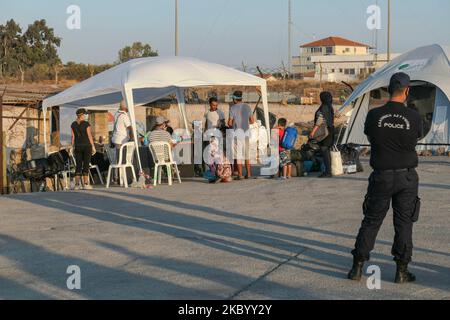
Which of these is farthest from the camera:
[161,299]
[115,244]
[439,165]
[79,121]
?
[439,165]

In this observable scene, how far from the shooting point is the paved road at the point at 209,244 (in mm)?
7320

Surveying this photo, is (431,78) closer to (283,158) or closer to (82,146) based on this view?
(283,158)

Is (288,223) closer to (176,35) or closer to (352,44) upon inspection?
Answer: (176,35)

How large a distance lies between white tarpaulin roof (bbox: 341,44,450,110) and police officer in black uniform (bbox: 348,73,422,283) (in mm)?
13005

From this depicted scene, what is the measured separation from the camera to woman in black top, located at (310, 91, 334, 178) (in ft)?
53.1

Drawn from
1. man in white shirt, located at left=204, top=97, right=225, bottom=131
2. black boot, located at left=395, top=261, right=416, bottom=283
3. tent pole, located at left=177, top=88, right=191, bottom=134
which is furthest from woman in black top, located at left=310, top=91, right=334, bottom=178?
black boot, located at left=395, top=261, right=416, bottom=283

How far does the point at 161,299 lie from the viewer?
6.91m

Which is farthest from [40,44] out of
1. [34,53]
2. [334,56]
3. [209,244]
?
[209,244]

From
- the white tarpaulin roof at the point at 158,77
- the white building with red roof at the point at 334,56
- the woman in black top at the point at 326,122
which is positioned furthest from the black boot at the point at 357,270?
the white building with red roof at the point at 334,56

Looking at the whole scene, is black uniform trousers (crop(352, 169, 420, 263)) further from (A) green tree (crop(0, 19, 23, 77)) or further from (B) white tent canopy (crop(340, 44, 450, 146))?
(A) green tree (crop(0, 19, 23, 77))

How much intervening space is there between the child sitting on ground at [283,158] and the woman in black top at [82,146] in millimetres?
3839

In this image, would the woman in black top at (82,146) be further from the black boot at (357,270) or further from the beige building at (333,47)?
the beige building at (333,47)
